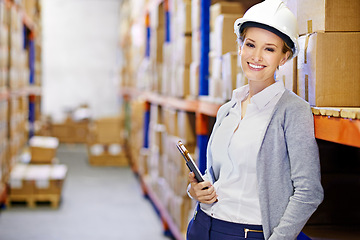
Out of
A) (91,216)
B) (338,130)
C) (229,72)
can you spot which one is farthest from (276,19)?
(91,216)

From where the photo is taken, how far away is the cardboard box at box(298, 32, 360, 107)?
7.02ft

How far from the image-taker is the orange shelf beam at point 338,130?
69.2 inches

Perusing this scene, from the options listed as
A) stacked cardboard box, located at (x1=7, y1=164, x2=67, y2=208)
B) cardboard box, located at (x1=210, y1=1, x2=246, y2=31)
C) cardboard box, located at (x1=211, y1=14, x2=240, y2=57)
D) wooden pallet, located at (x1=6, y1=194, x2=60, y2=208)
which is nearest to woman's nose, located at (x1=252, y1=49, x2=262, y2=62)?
cardboard box, located at (x1=211, y1=14, x2=240, y2=57)

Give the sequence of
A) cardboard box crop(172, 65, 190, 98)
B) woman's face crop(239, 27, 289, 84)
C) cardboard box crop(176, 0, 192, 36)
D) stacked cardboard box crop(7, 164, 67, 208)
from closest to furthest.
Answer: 1. woman's face crop(239, 27, 289, 84)
2. cardboard box crop(176, 0, 192, 36)
3. cardboard box crop(172, 65, 190, 98)
4. stacked cardboard box crop(7, 164, 67, 208)

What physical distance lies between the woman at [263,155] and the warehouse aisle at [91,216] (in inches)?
151

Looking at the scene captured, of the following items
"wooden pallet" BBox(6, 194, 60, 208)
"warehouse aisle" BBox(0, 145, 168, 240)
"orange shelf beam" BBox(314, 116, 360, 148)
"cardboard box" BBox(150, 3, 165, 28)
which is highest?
"cardboard box" BBox(150, 3, 165, 28)

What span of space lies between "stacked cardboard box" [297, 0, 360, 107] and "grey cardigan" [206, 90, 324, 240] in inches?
7.7

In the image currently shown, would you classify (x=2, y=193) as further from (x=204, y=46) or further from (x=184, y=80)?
(x=204, y=46)

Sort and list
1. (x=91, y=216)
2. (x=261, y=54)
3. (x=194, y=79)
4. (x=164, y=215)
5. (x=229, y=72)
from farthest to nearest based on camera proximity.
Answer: (x=91, y=216) < (x=164, y=215) < (x=194, y=79) < (x=229, y=72) < (x=261, y=54)

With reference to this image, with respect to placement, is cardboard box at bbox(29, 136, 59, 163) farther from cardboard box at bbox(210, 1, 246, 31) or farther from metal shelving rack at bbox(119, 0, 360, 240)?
cardboard box at bbox(210, 1, 246, 31)

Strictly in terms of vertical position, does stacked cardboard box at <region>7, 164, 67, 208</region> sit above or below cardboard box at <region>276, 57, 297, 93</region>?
below

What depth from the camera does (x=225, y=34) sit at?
354 centimetres

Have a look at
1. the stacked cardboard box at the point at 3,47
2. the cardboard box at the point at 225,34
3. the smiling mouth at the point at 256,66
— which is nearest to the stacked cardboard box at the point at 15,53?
the stacked cardboard box at the point at 3,47

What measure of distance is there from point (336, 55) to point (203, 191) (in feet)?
2.69
